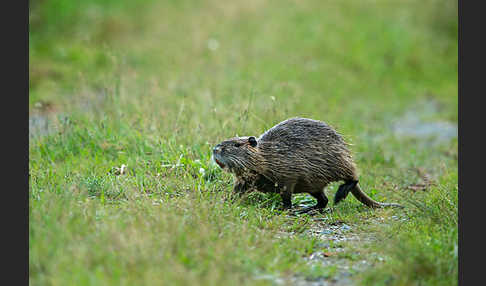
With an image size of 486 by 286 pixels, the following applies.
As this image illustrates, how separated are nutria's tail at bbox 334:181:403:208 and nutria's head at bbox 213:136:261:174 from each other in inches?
35.0

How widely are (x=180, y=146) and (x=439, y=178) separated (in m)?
3.17

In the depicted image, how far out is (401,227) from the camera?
475cm

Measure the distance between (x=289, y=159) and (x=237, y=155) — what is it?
1.60 feet

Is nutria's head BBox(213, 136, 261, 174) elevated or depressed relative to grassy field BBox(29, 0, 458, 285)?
elevated

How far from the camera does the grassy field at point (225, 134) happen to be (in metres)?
3.74

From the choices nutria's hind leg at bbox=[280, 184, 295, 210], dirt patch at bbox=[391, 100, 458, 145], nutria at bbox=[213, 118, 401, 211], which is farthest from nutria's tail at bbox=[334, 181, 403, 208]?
dirt patch at bbox=[391, 100, 458, 145]

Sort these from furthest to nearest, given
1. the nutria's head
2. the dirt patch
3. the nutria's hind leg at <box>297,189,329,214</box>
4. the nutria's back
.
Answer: the dirt patch → the nutria's hind leg at <box>297,189,329,214</box> → the nutria's back → the nutria's head

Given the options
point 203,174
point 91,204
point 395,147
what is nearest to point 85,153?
point 203,174

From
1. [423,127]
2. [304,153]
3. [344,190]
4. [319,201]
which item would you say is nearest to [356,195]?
[344,190]

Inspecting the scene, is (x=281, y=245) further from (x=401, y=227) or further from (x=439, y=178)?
(x=439, y=178)

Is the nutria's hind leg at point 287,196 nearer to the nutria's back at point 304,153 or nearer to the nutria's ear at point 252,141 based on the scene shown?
the nutria's back at point 304,153

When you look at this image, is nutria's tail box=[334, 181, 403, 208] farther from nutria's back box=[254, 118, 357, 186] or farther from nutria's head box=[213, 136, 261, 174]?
nutria's head box=[213, 136, 261, 174]

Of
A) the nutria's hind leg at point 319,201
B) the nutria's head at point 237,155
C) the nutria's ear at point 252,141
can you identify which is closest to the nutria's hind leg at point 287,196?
the nutria's hind leg at point 319,201

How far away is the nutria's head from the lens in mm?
5227
